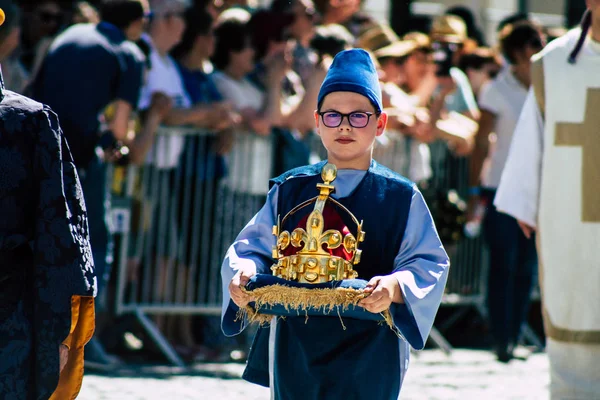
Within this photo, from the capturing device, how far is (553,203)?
6.13 m

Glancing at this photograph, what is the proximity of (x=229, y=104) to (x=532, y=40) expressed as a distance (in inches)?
89.8

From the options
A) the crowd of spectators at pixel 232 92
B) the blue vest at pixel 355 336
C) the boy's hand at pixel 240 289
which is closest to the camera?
the boy's hand at pixel 240 289

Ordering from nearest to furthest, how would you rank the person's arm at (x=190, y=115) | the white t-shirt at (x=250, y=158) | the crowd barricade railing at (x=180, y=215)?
the person's arm at (x=190, y=115)
the crowd barricade railing at (x=180, y=215)
the white t-shirt at (x=250, y=158)

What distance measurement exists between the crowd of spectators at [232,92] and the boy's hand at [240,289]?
3.19 metres

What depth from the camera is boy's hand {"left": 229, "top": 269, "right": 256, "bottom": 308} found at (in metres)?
4.20

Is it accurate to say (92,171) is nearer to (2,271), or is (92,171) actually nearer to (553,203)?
(553,203)

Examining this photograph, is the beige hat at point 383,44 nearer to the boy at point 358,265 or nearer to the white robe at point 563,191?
the white robe at point 563,191

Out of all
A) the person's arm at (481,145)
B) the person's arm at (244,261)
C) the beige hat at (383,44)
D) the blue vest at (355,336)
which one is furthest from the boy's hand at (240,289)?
the beige hat at (383,44)

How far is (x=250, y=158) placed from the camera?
8938mm

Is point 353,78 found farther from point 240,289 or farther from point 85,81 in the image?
point 85,81

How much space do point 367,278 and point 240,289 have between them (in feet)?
1.52

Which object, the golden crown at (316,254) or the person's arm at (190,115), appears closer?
the golden crown at (316,254)

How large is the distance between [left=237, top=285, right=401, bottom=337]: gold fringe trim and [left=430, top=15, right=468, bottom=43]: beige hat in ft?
21.8

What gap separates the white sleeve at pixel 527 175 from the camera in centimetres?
621
